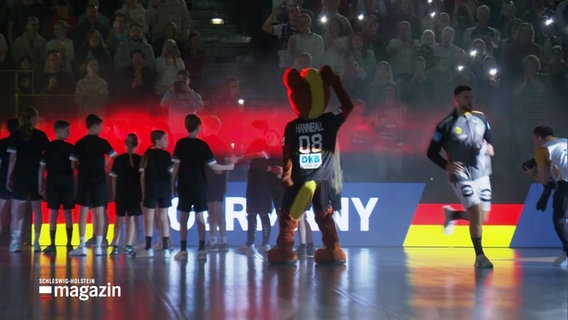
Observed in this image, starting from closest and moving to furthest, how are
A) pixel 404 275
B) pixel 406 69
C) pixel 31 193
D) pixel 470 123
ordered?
1. pixel 404 275
2. pixel 470 123
3. pixel 31 193
4. pixel 406 69

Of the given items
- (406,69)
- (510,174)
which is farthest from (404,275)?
(406,69)

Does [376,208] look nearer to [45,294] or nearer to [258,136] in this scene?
[258,136]

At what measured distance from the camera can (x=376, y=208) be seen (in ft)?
41.1

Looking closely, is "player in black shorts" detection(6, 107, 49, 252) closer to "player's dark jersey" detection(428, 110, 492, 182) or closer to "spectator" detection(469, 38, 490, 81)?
"player's dark jersey" detection(428, 110, 492, 182)

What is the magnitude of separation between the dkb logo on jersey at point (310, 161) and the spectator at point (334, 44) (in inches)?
206

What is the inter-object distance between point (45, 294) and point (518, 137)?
943 cm

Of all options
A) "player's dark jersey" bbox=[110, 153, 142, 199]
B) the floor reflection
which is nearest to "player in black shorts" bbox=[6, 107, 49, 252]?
the floor reflection

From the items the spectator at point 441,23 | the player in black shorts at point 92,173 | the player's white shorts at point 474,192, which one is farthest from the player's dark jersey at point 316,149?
the spectator at point 441,23

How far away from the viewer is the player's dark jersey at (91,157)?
10320 mm

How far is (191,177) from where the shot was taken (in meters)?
9.57

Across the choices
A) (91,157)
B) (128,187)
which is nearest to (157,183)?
(128,187)

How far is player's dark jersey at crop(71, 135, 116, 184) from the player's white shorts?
4.61 meters

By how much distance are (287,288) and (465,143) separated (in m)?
3.02

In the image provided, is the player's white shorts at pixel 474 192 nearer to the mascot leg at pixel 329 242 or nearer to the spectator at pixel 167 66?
the mascot leg at pixel 329 242
